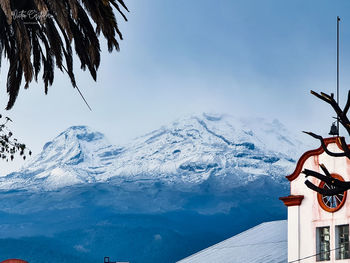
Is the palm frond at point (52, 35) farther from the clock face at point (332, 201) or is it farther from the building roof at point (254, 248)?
the building roof at point (254, 248)

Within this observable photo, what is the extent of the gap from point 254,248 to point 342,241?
13263mm

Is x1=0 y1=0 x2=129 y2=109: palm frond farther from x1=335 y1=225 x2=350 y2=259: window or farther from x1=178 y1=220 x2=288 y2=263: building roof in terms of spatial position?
x1=178 y1=220 x2=288 y2=263: building roof

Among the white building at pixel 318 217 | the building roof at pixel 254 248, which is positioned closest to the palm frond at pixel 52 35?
the white building at pixel 318 217

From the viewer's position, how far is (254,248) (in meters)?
59.9

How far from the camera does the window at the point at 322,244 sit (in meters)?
47.9

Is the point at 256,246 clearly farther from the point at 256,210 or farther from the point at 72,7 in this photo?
the point at 256,210

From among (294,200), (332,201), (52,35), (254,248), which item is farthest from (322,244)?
(52,35)

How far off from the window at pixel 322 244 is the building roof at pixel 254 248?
17.1ft

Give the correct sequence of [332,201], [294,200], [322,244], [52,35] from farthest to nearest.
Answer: [294,200] → [322,244] → [332,201] → [52,35]

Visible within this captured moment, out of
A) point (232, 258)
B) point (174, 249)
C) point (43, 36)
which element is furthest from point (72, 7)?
point (174, 249)

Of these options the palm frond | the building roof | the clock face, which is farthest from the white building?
the palm frond

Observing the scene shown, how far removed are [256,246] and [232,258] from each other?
A: 2.27m

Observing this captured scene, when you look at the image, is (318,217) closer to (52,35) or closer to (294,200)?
(294,200)

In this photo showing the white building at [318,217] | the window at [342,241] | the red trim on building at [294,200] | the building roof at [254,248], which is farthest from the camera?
the building roof at [254,248]
